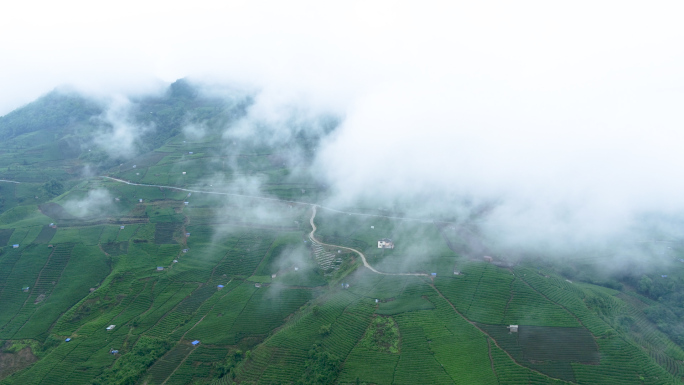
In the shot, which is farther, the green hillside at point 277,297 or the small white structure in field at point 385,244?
the small white structure in field at point 385,244

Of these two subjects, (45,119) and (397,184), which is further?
(45,119)

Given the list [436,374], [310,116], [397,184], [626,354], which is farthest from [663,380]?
[310,116]

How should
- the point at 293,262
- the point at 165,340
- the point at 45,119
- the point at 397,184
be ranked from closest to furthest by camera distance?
1. the point at 165,340
2. the point at 293,262
3. the point at 397,184
4. the point at 45,119

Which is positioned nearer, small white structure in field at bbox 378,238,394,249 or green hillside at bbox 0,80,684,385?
green hillside at bbox 0,80,684,385

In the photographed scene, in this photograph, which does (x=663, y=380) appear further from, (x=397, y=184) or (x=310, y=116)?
(x=310, y=116)

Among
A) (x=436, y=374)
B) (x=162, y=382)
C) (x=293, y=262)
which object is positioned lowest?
(x=162, y=382)

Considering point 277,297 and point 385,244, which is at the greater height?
point 385,244

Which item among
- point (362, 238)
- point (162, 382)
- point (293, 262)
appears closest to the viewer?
point (162, 382)

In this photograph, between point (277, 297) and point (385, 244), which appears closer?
point (277, 297)
